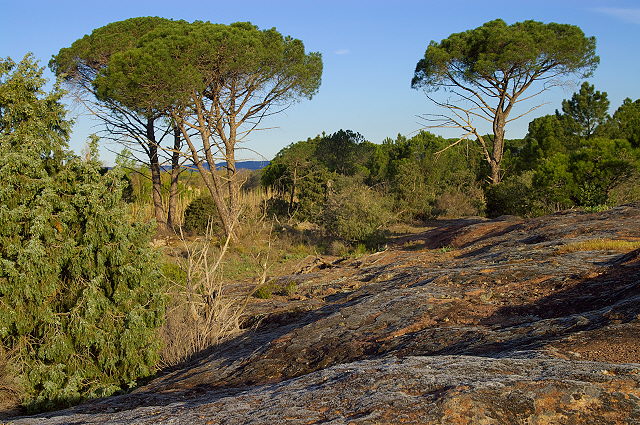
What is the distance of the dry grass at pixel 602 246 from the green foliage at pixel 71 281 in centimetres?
551

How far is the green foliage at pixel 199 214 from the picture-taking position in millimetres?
24594

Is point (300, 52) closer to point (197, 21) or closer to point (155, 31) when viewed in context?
point (197, 21)

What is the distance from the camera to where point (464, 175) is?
111 ft

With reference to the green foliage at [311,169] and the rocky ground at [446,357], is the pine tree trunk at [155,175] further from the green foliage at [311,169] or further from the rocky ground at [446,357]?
the rocky ground at [446,357]

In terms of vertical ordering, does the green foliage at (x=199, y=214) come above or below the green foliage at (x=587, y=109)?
below

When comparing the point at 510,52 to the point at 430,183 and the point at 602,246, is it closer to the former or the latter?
the point at 430,183

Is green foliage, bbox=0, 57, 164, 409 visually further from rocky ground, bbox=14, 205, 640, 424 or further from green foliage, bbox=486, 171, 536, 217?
green foliage, bbox=486, 171, 536, 217

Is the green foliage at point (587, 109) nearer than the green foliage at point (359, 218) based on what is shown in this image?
No

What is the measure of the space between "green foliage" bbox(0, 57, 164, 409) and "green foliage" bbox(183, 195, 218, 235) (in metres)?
16.9

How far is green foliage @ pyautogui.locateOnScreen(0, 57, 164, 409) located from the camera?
21.7 ft

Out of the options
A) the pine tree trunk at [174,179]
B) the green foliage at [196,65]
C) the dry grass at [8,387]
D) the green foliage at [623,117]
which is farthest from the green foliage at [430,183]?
the dry grass at [8,387]

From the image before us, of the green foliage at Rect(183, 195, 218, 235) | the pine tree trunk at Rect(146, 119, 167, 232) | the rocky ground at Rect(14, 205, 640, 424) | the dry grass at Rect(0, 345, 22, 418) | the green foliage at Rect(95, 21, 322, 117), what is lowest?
the dry grass at Rect(0, 345, 22, 418)

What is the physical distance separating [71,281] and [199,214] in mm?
18157

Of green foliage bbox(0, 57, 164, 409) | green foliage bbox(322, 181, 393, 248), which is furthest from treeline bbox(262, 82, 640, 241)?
green foliage bbox(0, 57, 164, 409)
